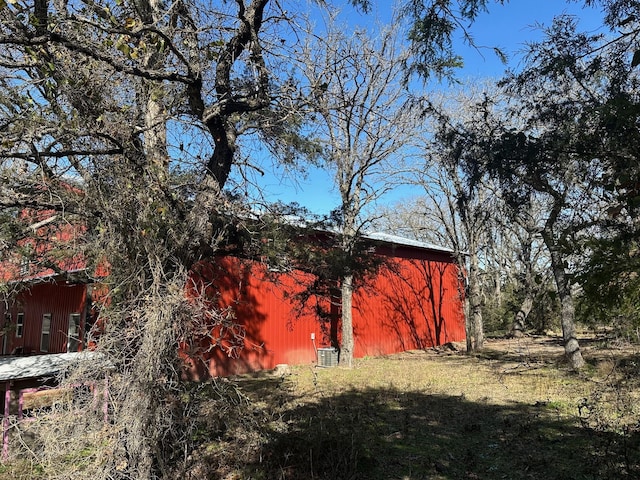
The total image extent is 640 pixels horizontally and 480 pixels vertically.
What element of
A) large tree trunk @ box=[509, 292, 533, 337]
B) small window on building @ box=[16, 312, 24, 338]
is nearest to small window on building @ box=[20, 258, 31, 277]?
small window on building @ box=[16, 312, 24, 338]

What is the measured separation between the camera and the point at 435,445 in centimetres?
635

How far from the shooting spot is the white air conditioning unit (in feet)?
48.2

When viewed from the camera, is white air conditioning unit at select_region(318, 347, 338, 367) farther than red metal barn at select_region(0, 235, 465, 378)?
Yes

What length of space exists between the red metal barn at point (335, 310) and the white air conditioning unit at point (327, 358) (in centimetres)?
66

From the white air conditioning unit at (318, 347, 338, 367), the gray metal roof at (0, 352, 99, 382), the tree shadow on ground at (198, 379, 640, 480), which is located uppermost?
the gray metal roof at (0, 352, 99, 382)

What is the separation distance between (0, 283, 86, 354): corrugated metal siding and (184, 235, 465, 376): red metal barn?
194 inches

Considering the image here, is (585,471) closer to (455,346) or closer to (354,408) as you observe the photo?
(354,408)

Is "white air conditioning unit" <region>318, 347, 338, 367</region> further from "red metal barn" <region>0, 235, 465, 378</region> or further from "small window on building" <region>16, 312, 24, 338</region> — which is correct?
"small window on building" <region>16, 312, 24, 338</region>

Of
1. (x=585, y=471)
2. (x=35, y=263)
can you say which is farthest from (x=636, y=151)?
(x=35, y=263)

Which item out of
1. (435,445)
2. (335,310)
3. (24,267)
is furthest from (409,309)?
(24,267)

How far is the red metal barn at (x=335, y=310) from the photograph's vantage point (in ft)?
40.7

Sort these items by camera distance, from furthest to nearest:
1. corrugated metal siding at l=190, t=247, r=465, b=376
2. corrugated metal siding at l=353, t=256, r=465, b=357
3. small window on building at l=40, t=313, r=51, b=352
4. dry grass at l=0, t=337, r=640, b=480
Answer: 1. corrugated metal siding at l=353, t=256, r=465, b=357
2. small window on building at l=40, t=313, r=51, b=352
3. corrugated metal siding at l=190, t=247, r=465, b=376
4. dry grass at l=0, t=337, r=640, b=480

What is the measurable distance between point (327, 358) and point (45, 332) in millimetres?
9765

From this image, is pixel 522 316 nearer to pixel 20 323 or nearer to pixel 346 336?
pixel 346 336
